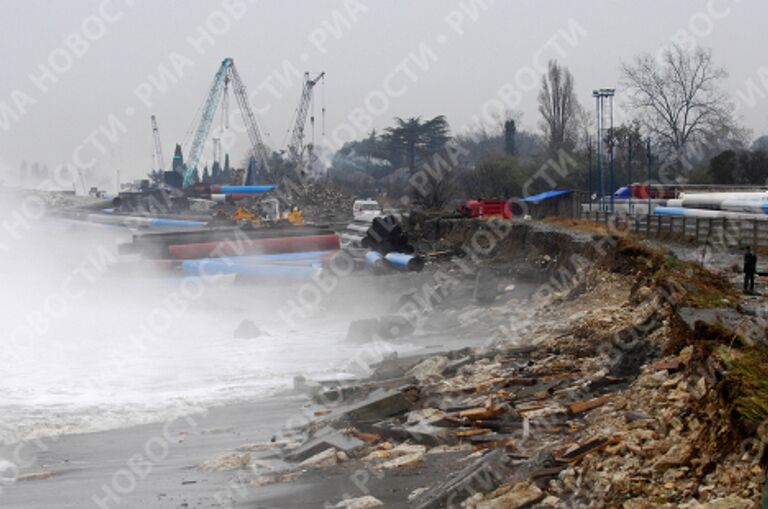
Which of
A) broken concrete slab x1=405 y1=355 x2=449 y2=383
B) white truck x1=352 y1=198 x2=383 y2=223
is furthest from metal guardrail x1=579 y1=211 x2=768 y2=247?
white truck x1=352 y1=198 x2=383 y2=223

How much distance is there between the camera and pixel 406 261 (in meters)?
35.0

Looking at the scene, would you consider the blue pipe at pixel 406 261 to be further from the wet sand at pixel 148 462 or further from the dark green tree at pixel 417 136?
the dark green tree at pixel 417 136

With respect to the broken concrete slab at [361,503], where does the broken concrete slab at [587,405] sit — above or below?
above

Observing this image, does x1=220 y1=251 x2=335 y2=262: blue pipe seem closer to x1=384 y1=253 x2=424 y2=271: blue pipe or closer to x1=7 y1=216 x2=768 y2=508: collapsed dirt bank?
x1=384 y1=253 x2=424 y2=271: blue pipe

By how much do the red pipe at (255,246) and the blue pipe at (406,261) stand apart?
409 inches

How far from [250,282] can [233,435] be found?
22.0 m

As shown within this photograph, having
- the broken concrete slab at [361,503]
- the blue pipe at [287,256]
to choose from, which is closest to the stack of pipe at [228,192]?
the blue pipe at [287,256]

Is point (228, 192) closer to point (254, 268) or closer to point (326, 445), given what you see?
point (254, 268)

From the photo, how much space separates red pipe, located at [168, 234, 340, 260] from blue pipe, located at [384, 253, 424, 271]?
10.4 metres

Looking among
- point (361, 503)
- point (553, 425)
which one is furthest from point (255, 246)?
point (361, 503)

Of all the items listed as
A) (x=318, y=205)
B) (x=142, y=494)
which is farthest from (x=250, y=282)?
(x=318, y=205)

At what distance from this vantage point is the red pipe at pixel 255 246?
4262cm

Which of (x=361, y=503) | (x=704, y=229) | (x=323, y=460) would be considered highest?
(x=704, y=229)

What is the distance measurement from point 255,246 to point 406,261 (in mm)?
12172
